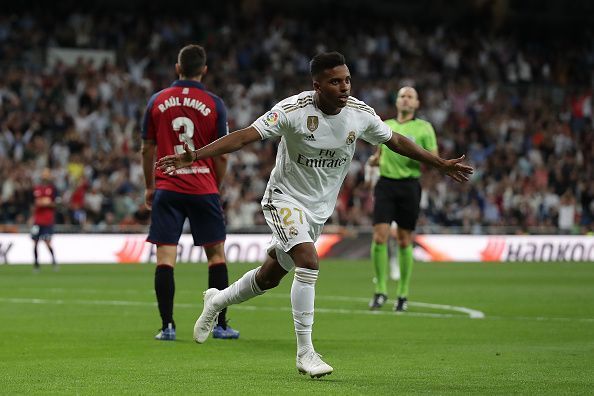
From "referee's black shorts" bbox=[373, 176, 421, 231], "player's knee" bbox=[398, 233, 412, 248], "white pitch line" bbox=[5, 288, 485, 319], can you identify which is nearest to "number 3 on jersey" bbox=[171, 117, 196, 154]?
"white pitch line" bbox=[5, 288, 485, 319]

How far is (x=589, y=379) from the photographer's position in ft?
27.9

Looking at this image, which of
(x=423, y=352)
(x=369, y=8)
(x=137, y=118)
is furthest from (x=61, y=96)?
(x=423, y=352)

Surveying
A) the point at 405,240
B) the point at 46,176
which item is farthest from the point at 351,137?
the point at 46,176

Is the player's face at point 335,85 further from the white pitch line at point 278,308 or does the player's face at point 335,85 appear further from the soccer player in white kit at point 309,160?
the white pitch line at point 278,308

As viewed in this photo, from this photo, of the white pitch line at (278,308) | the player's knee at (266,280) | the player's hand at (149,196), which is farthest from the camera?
the white pitch line at (278,308)

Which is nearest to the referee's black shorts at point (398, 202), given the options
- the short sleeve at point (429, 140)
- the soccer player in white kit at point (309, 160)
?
the short sleeve at point (429, 140)

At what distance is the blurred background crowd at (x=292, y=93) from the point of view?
3127 cm

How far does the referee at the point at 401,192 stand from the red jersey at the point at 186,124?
410cm

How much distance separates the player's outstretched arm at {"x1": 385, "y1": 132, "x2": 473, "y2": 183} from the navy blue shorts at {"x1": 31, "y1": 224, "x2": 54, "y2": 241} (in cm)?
1830

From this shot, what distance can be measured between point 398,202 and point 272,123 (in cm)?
691

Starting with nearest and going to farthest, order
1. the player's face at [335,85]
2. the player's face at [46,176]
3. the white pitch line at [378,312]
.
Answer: the player's face at [335,85]
the white pitch line at [378,312]
the player's face at [46,176]

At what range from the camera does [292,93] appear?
37.2m

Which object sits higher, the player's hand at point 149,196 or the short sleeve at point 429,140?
the short sleeve at point 429,140

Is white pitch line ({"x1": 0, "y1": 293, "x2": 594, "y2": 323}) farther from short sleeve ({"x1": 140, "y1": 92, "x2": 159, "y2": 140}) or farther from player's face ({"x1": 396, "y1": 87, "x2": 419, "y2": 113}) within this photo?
short sleeve ({"x1": 140, "y1": 92, "x2": 159, "y2": 140})
